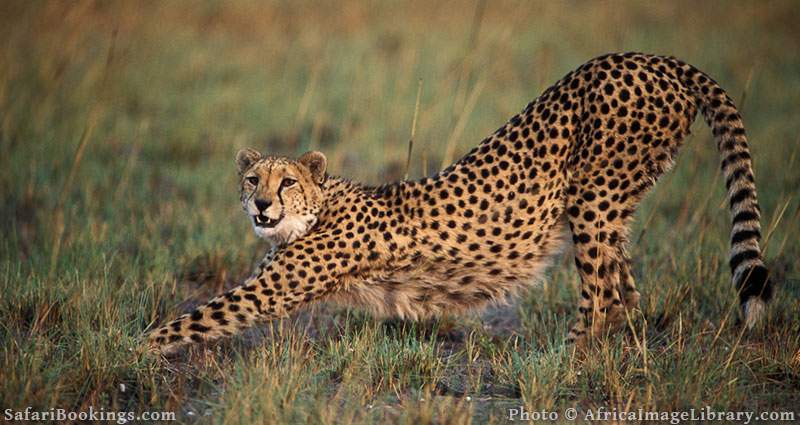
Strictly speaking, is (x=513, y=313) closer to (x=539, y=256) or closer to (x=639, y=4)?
(x=539, y=256)

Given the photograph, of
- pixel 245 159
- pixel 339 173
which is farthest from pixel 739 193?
pixel 339 173

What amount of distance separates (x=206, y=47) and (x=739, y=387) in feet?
29.3

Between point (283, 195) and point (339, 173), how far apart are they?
3.24 meters

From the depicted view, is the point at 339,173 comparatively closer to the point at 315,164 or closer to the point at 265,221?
the point at 315,164

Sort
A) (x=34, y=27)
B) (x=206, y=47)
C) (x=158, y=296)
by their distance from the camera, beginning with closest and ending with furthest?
(x=158, y=296) < (x=34, y=27) < (x=206, y=47)

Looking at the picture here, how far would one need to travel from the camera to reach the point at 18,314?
13.4 feet

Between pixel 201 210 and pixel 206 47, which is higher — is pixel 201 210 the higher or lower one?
the lower one

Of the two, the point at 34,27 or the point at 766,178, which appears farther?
the point at 34,27

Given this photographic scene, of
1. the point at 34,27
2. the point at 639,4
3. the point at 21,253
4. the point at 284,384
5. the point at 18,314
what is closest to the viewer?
the point at 284,384

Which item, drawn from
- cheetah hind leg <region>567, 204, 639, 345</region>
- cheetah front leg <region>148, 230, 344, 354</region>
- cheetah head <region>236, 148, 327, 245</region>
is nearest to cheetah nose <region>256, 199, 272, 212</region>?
cheetah head <region>236, 148, 327, 245</region>

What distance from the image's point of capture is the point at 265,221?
393 centimetres

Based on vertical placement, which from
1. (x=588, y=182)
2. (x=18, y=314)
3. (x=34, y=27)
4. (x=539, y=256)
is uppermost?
A: (x=34, y=27)

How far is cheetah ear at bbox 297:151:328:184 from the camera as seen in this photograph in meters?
4.13

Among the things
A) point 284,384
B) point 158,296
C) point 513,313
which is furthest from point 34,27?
point 284,384
